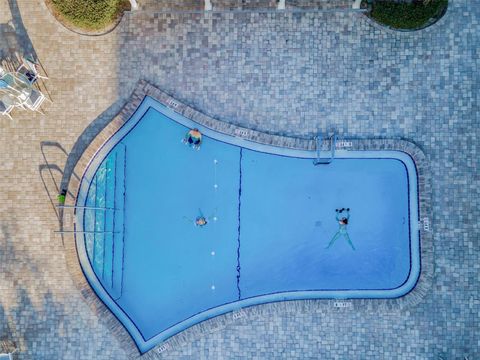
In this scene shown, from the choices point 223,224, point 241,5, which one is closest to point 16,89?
point 241,5

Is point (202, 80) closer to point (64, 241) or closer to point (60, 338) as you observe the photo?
point (64, 241)

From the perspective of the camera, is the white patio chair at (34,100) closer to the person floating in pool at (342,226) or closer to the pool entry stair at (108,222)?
the pool entry stair at (108,222)

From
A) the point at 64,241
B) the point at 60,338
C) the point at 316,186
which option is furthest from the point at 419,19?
the point at 60,338

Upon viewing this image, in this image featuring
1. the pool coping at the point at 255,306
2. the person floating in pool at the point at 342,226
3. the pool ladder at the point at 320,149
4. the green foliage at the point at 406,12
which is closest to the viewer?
the green foliage at the point at 406,12

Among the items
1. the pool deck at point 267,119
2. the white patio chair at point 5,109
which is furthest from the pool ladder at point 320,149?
the white patio chair at point 5,109

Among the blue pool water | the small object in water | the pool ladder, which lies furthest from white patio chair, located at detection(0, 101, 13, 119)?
the pool ladder
